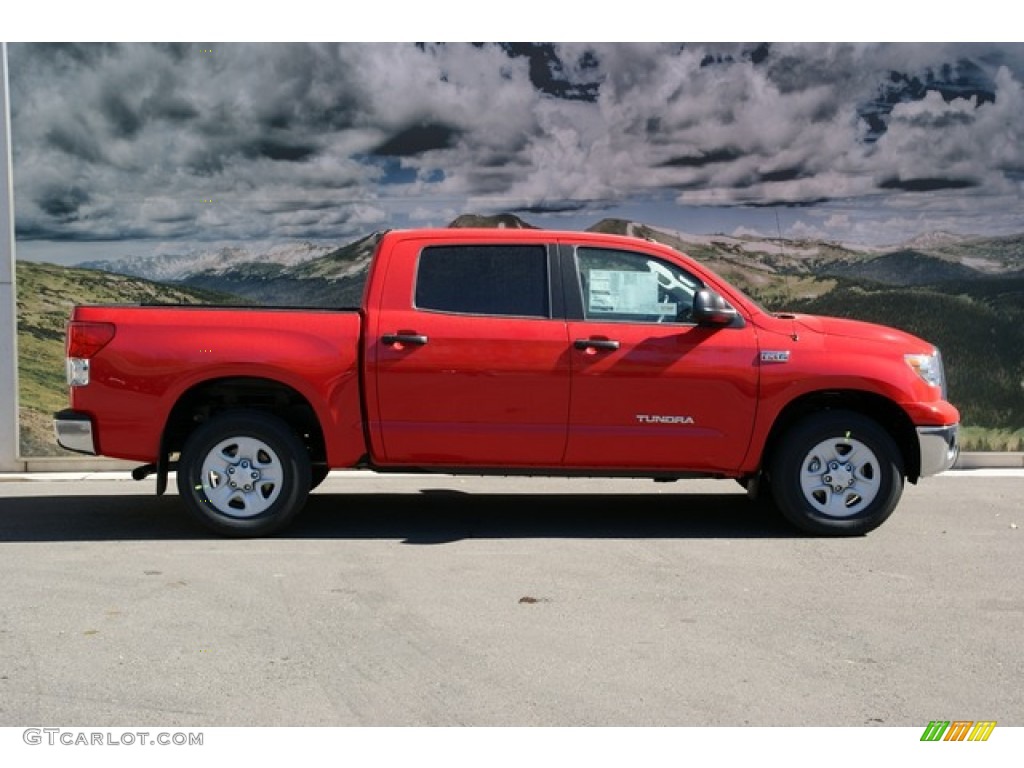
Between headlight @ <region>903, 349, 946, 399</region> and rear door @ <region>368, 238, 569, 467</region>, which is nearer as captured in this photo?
rear door @ <region>368, 238, 569, 467</region>

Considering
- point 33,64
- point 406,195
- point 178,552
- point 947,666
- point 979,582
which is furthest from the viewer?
point 406,195

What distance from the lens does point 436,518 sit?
28.1 ft

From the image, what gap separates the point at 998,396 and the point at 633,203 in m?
3.96

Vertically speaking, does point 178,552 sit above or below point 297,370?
below

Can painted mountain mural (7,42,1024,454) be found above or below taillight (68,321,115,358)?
above

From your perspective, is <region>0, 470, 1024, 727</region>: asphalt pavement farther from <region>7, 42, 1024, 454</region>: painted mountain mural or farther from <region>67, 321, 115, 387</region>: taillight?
<region>7, 42, 1024, 454</region>: painted mountain mural

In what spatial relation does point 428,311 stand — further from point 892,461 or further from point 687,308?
point 892,461

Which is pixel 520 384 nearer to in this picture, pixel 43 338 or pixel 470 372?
pixel 470 372

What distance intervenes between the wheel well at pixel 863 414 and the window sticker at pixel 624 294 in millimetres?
994

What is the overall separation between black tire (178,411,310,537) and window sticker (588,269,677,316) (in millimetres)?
2028

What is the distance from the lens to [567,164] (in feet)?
38.8

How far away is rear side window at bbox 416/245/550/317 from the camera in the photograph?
7.69m

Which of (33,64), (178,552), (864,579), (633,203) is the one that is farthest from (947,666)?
(33,64)

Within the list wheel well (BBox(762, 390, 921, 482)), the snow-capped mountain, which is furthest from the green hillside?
wheel well (BBox(762, 390, 921, 482))
